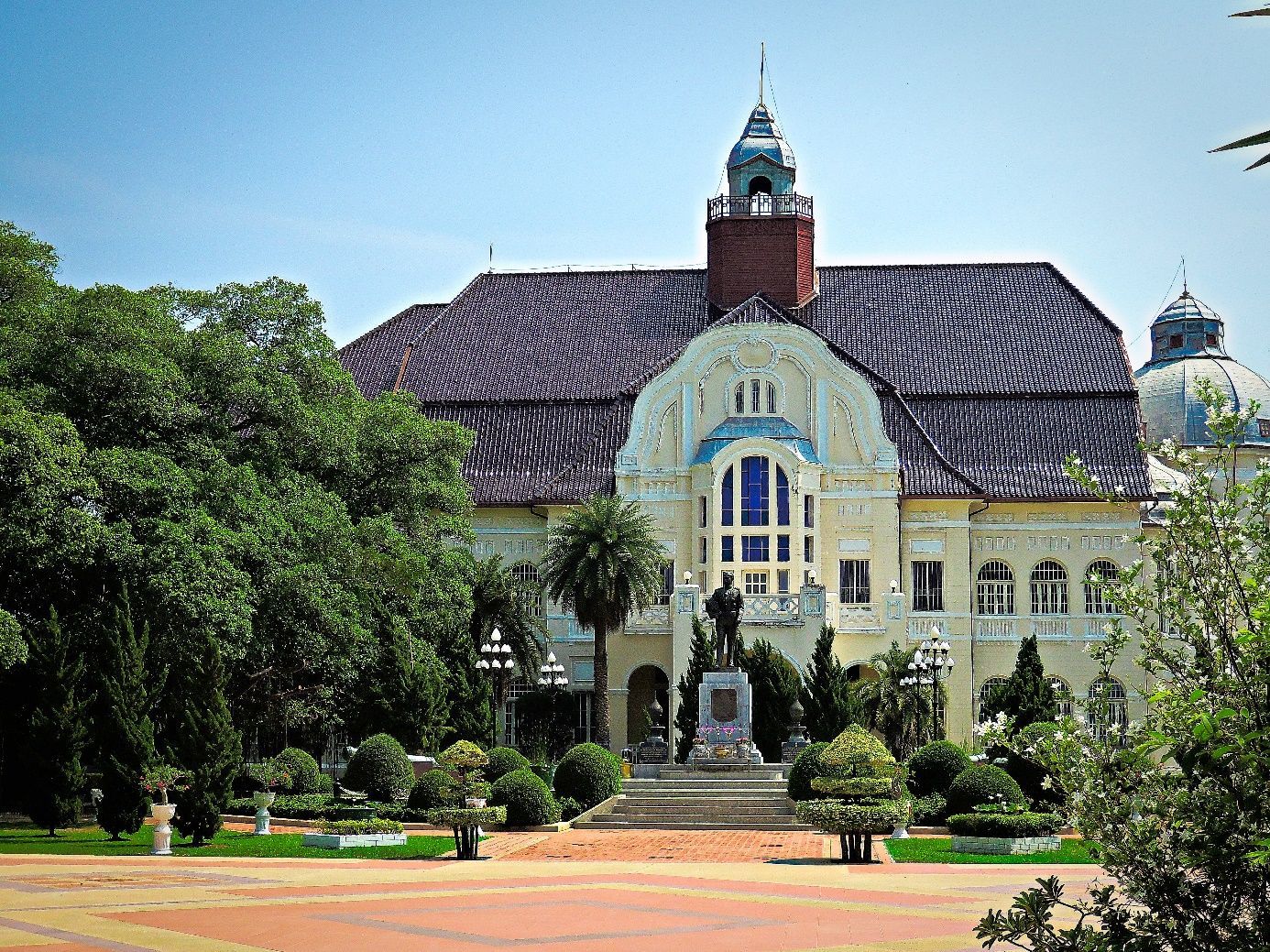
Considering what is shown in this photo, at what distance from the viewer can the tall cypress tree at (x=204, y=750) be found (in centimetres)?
2872

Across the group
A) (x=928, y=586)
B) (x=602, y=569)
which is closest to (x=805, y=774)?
(x=602, y=569)

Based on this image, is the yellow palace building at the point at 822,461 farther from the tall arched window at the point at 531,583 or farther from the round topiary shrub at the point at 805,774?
the round topiary shrub at the point at 805,774

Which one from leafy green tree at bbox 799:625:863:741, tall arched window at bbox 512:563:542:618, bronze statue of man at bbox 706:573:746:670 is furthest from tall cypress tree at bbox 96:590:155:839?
tall arched window at bbox 512:563:542:618

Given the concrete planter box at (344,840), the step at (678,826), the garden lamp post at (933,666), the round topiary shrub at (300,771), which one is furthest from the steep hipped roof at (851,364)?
the concrete planter box at (344,840)

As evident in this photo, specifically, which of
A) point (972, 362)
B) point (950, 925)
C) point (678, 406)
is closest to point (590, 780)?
point (950, 925)

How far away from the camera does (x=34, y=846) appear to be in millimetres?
28562

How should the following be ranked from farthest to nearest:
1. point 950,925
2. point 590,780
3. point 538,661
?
point 538,661
point 590,780
point 950,925

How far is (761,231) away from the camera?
6462 centimetres

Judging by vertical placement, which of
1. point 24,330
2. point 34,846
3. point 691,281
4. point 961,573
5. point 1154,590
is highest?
point 691,281

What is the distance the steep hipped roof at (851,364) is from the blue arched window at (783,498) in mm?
4461

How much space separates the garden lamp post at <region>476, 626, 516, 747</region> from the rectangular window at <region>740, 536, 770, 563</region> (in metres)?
9.10

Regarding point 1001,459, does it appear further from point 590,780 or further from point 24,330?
point 24,330

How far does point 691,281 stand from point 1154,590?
187 ft

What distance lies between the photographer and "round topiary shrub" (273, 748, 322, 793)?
1562 inches
